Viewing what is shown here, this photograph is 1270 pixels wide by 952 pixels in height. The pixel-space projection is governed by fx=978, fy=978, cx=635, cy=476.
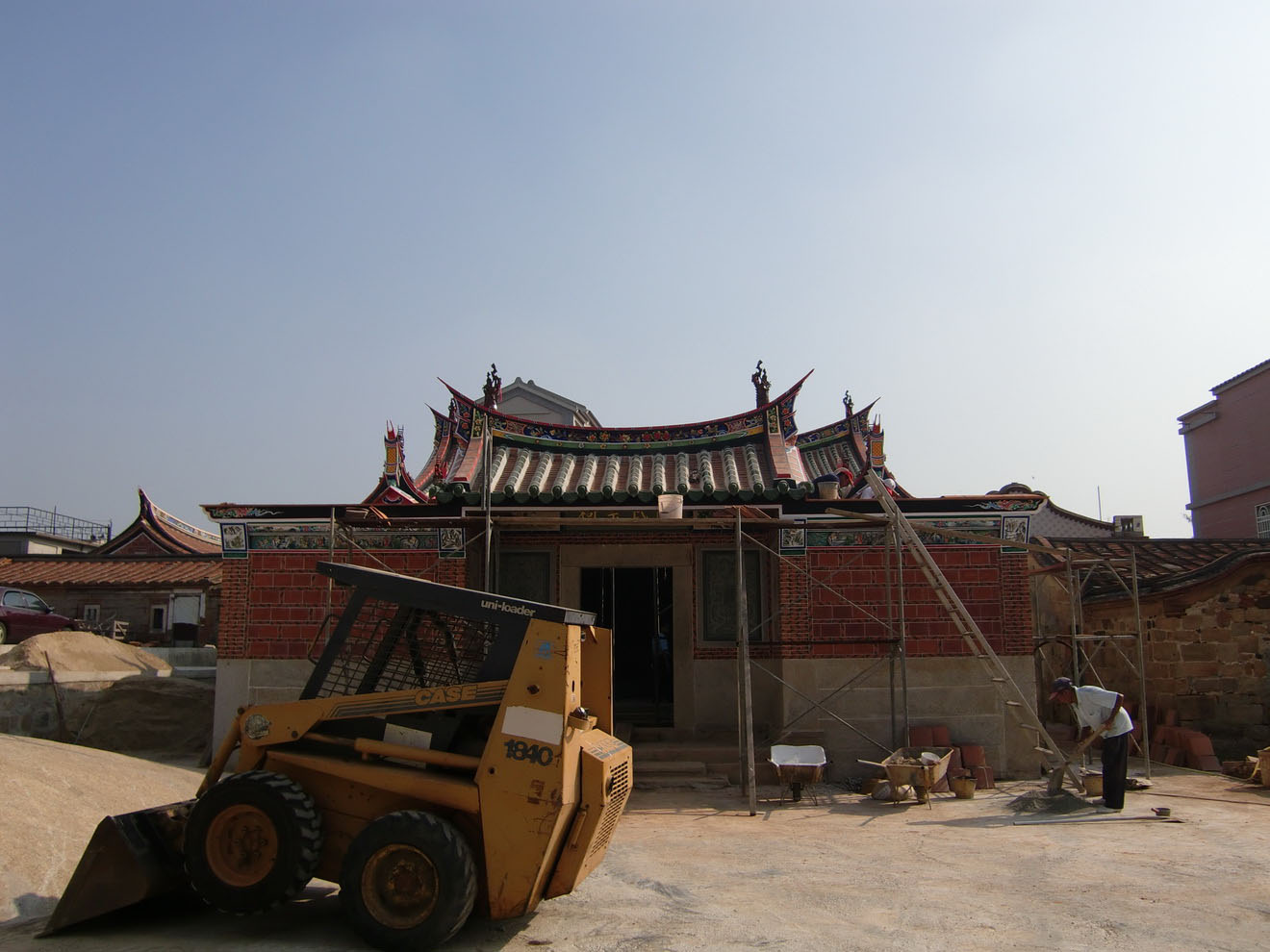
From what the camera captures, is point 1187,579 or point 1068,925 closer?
point 1068,925

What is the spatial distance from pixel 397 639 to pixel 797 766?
6.33m

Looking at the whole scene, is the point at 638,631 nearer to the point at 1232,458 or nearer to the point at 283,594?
the point at 283,594

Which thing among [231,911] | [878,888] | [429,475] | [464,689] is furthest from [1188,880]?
[429,475]

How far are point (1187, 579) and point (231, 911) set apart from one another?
47.7 feet

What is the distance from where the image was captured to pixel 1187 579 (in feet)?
50.1

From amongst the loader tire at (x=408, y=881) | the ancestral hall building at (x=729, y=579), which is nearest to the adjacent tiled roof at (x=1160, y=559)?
the ancestral hall building at (x=729, y=579)

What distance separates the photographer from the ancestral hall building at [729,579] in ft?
42.5

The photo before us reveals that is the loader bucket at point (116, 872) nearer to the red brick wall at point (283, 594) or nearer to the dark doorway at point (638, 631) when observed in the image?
the red brick wall at point (283, 594)

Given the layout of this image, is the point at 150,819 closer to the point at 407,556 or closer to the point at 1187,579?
the point at 407,556

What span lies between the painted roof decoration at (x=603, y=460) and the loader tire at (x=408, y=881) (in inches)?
322

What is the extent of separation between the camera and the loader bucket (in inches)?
226

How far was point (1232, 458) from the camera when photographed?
89.6ft

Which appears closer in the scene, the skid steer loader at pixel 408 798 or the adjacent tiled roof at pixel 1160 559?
the skid steer loader at pixel 408 798

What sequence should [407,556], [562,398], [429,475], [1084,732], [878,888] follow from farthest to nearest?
1. [562,398]
2. [429,475]
3. [407,556]
4. [1084,732]
5. [878,888]
